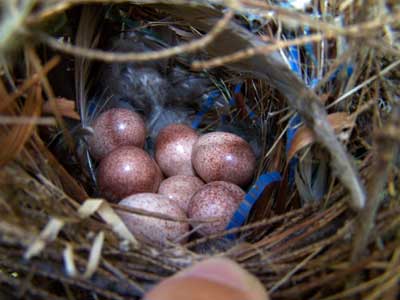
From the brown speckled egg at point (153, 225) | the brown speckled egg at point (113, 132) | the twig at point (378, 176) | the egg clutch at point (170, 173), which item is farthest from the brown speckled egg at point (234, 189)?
the twig at point (378, 176)

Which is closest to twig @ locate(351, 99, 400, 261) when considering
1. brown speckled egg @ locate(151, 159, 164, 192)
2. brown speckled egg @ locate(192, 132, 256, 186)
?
brown speckled egg @ locate(192, 132, 256, 186)

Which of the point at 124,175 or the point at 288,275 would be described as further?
the point at 124,175

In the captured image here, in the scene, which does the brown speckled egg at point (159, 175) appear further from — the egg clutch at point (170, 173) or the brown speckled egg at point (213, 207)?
the brown speckled egg at point (213, 207)

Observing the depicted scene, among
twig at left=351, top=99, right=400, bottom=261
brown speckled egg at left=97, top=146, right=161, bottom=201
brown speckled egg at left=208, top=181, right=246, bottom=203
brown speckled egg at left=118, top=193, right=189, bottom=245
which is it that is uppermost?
brown speckled egg at left=97, top=146, right=161, bottom=201

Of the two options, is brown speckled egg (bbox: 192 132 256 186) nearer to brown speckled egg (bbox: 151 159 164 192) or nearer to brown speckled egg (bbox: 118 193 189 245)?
brown speckled egg (bbox: 151 159 164 192)

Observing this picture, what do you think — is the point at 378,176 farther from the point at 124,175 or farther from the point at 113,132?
the point at 113,132

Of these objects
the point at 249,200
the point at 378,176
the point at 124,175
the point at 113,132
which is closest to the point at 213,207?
the point at 249,200

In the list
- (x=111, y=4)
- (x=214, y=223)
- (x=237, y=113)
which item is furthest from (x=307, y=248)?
(x=111, y=4)
